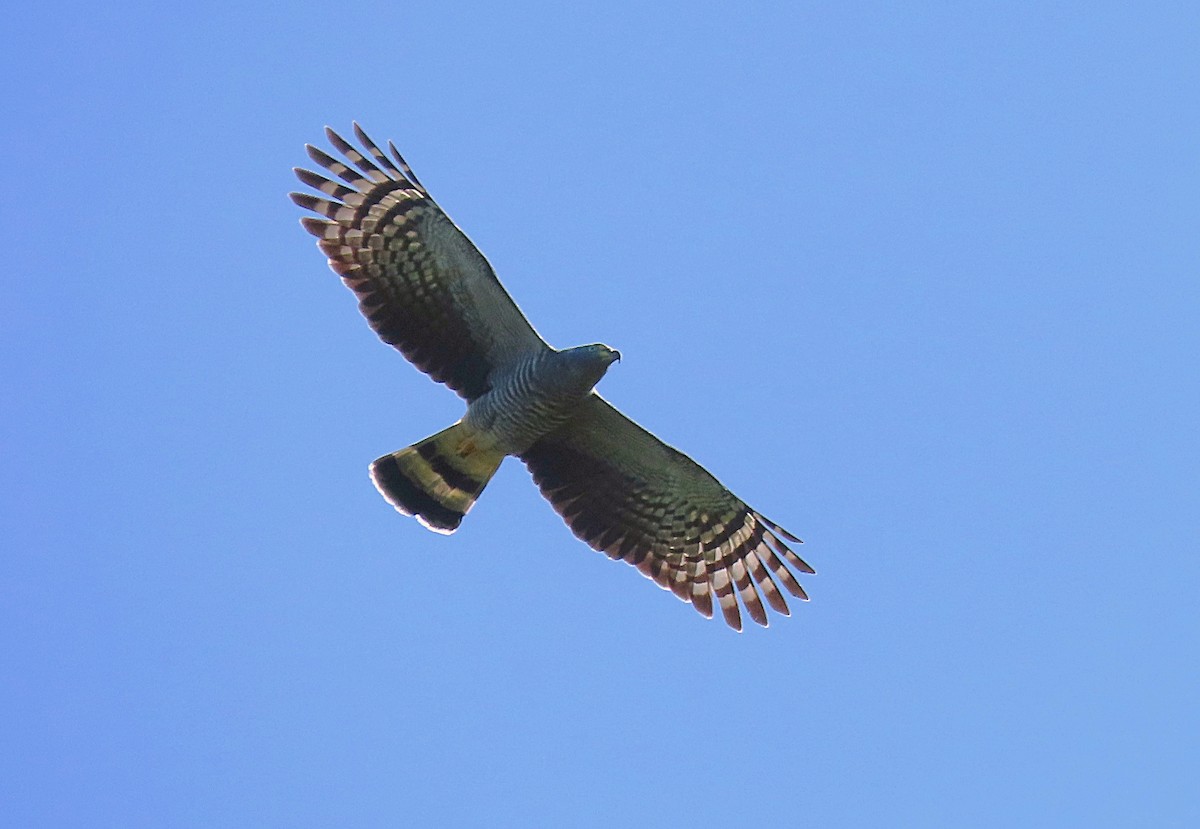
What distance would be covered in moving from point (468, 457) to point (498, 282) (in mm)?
1446

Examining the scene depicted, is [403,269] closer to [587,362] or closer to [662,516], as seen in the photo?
[587,362]

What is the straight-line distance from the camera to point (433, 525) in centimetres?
1373

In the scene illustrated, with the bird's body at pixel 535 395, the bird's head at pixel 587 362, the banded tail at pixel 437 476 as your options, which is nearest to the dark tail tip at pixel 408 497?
the banded tail at pixel 437 476

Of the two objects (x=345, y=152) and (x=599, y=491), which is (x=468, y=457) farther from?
(x=345, y=152)

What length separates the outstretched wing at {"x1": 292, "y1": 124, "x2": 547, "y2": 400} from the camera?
44.4ft

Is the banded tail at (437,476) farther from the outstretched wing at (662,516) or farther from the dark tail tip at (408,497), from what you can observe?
the outstretched wing at (662,516)

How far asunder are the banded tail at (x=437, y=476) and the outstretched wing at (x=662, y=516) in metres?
0.49

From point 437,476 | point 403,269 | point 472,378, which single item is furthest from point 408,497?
point 403,269

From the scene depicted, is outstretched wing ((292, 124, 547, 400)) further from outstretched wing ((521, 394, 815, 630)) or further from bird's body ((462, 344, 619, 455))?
outstretched wing ((521, 394, 815, 630))

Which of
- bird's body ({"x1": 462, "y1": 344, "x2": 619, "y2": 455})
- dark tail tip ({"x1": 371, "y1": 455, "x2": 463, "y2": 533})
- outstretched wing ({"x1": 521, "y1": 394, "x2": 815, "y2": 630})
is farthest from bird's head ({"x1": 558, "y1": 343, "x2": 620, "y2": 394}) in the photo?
dark tail tip ({"x1": 371, "y1": 455, "x2": 463, "y2": 533})

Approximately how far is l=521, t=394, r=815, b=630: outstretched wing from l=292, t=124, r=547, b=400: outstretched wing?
0.94 metres

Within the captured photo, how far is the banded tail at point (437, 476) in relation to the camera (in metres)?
13.7

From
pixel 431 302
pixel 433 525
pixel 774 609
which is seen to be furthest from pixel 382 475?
pixel 774 609

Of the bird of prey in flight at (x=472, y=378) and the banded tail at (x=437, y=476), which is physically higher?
the bird of prey in flight at (x=472, y=378)
